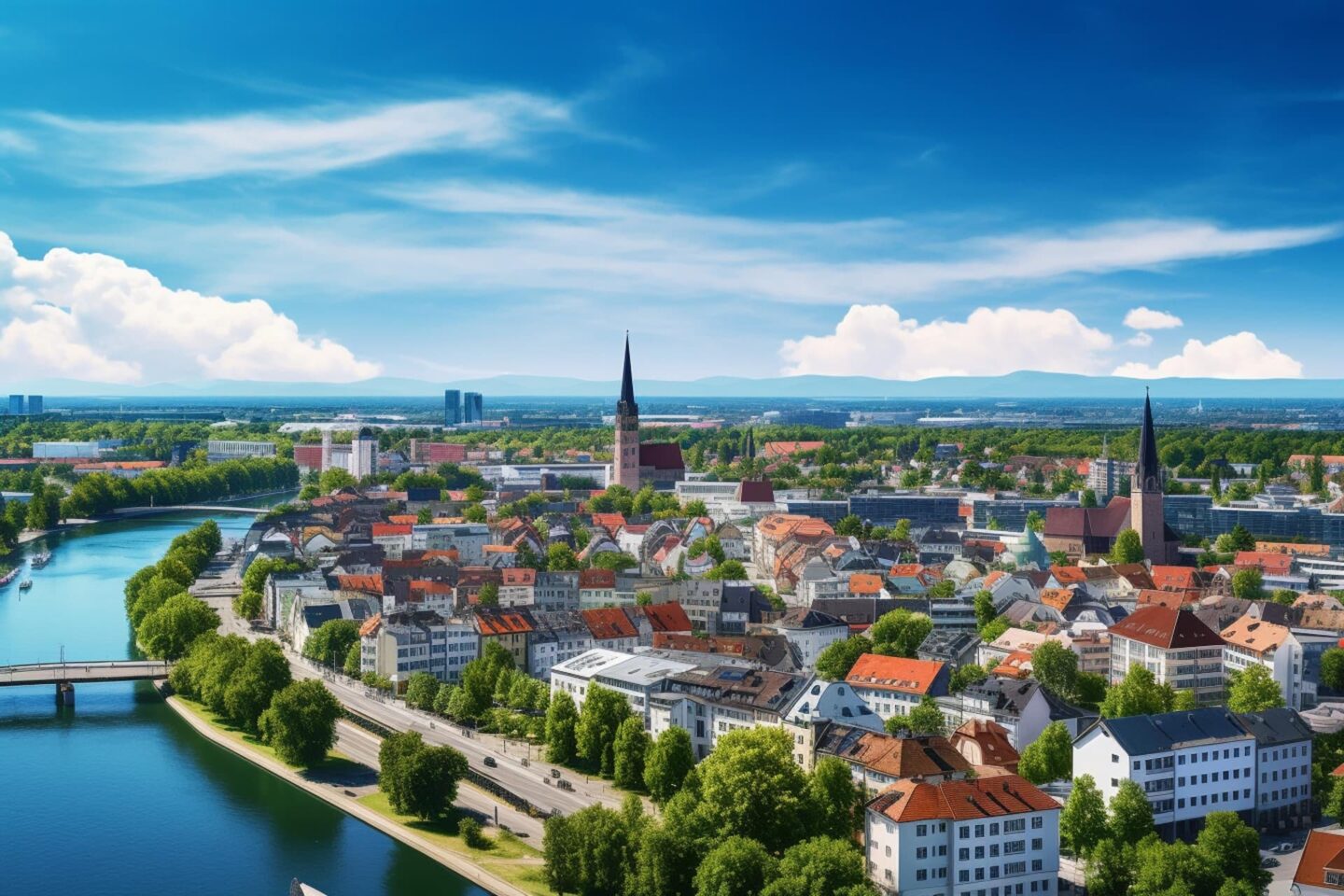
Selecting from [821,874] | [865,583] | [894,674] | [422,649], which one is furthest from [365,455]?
[821,874]

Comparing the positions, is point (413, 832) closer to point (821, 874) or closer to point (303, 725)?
point (303, 725)

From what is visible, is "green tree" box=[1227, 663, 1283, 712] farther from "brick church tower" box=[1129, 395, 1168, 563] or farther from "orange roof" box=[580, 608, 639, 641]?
"brick church tower" box=[1129, 395, 1168, 563]

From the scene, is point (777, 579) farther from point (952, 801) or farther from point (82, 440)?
point (82, 440)

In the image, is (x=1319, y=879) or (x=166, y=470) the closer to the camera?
(x=1319, y=879)

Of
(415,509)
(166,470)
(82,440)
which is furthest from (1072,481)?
(82,440)

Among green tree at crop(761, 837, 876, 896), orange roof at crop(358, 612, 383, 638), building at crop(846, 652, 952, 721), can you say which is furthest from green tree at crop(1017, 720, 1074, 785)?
orange roof at crop(358, 612, 383, 638)
